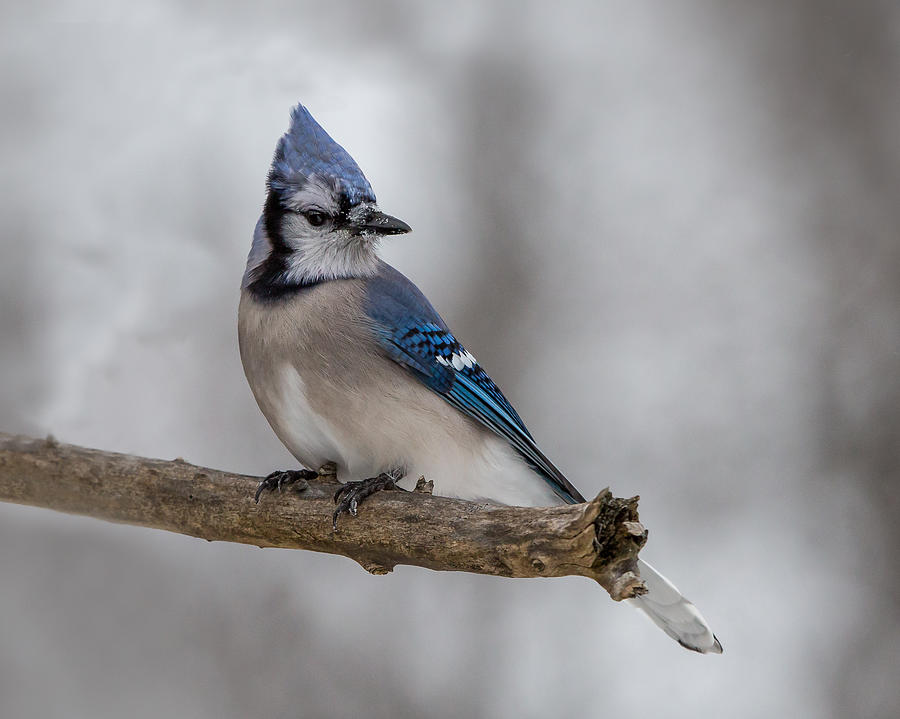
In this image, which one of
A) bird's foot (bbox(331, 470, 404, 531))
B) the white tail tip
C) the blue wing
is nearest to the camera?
bird's foot (bbox(331, 470, 404, 531))

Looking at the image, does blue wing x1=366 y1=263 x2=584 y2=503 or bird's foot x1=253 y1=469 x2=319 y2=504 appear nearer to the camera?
bird's foot x1=253 y1=469 x2=319 y2=504

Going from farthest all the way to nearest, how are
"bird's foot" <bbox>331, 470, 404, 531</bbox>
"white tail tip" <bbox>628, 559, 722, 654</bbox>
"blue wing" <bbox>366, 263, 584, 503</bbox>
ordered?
"blue wing" <bbox>366, 263, 584, 503</bbox> → "white tail tip" <bbox>628, 559, 722, 654</bbox> → "bird's foot" <bbox>331, 470, 404, 531</bbox>

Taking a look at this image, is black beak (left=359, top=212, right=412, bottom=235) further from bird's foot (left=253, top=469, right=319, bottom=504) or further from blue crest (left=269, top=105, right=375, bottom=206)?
bird's foot (left=253, top=469, right=319, bottom=504)

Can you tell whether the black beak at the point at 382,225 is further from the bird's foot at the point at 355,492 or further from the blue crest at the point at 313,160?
the bird's foot at the point at 355,492

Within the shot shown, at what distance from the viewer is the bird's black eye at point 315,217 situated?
2391 mm

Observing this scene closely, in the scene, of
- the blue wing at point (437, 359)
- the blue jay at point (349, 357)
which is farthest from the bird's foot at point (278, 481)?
the blue wing at point (437, 359)

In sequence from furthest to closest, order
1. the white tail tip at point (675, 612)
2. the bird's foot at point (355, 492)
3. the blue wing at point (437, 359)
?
1. the blue wing at point (437, 359)
2. the white tail tip at point (675, 612)
3. the bird's foot at point (355, 492)

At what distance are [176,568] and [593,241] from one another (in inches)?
84.1

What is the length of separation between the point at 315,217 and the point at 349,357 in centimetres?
37

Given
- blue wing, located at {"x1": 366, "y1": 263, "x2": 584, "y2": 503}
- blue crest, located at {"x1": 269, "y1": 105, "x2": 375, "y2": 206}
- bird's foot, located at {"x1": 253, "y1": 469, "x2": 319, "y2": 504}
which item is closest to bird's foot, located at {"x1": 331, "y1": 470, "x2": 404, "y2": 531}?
bird's foot, located at {"x1": 253, "y1": 469, "x2": 319, "y2": 504}

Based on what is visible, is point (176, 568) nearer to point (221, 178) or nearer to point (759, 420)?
point (221, 178)

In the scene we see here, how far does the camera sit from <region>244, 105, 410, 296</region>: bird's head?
92.4 inches

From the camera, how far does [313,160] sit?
2346 mm

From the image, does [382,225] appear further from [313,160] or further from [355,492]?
[355,492]
